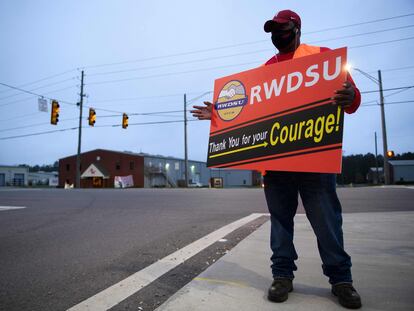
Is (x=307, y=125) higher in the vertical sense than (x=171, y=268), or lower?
higher

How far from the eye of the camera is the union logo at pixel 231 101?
2.35 m

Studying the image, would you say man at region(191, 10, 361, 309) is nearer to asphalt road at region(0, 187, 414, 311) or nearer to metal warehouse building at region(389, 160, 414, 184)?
asphalt road at region(0, 187, 414, 311)

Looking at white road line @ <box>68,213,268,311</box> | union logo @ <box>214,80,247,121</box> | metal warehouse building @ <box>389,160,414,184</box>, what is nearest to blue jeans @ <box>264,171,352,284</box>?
union logo @ <box>214,80,247,121</box>

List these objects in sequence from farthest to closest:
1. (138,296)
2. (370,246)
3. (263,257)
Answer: (370,246) → (263,257) → (138,296)

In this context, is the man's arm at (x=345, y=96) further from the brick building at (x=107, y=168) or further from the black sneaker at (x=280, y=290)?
the brick building at (x=107, y=168)

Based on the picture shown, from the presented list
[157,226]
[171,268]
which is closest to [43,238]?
[157,226]

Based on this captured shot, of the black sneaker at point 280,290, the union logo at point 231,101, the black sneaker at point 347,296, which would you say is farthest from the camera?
the union logo at point 231,101

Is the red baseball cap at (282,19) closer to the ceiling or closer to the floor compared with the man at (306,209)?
closer to the ceiling

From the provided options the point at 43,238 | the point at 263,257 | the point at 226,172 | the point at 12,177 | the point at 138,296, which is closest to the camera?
the point at 138,296

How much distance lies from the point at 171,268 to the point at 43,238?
2490mm

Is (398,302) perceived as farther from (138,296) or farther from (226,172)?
(226,172)

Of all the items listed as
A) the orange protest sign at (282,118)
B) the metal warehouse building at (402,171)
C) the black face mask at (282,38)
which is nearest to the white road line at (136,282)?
the orange protest sign at (282,118)

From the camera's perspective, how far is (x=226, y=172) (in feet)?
215

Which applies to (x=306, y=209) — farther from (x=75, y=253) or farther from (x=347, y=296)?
(x=75, y=253)
